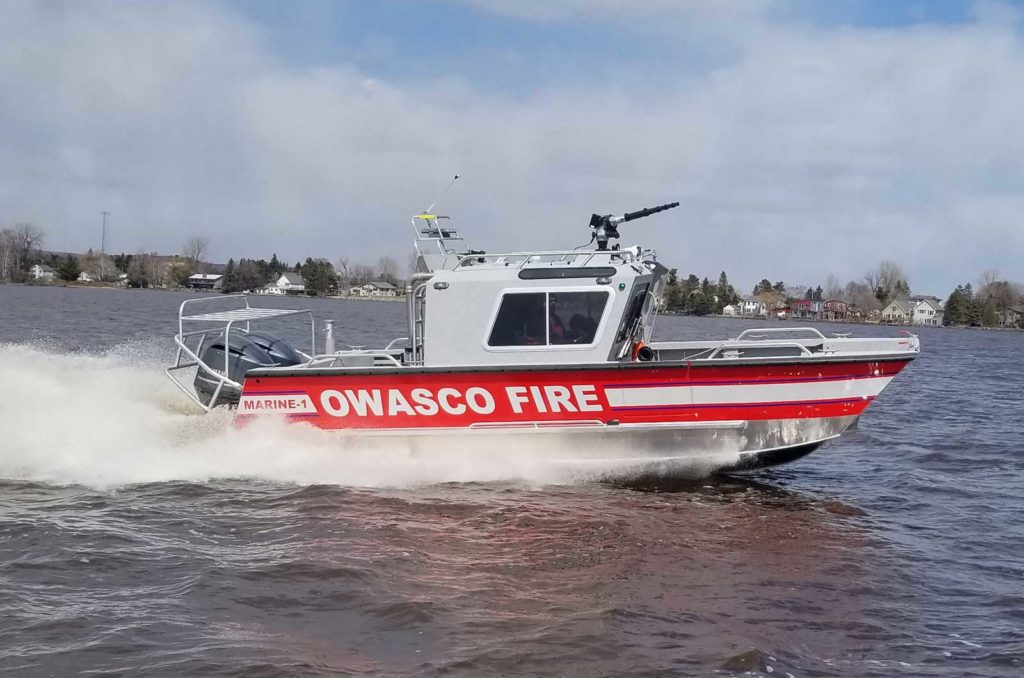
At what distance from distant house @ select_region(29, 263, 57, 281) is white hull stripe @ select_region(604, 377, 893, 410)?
131 meters

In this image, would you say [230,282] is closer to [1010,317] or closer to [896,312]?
[896,312]

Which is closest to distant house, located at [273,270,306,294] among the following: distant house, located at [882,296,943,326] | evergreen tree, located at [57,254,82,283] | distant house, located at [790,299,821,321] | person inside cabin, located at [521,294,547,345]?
evergreen tree, located at [57,254,82,283]

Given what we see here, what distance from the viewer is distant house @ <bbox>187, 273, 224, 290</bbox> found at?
13100 centimetres

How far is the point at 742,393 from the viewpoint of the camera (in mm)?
10234

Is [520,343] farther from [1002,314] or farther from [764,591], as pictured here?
[1002,314]

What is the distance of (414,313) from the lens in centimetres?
1096

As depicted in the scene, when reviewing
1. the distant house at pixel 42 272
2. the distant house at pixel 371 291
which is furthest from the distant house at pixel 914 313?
the distant house at pixel 42 272

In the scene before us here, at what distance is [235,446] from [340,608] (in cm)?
440

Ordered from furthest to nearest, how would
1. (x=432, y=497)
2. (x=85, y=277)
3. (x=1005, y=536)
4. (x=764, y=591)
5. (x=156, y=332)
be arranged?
(x=85, y=277)
(x=156, y=332)
(x=432, y=497)
(x=1005, y=536)
(x=764, y=591)

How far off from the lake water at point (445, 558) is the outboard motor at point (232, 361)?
17.6 inches

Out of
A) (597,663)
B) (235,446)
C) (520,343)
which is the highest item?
(520,343)

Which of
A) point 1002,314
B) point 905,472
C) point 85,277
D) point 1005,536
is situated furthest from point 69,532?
point 1002,314

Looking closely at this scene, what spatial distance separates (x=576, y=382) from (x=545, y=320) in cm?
82

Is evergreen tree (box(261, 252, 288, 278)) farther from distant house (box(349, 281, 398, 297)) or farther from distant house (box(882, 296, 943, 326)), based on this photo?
distant house (box(882, 296, 943, 326))
